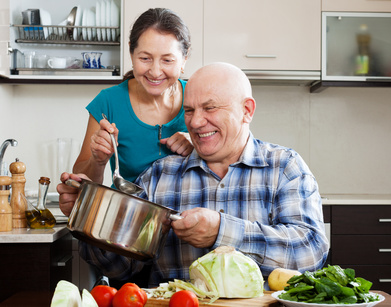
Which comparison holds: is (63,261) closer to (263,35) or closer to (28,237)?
(28,237)

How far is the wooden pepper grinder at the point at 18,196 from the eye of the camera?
2105 millimetres

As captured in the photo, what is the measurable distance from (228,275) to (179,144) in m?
0.72

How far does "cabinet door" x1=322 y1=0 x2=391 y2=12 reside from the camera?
→ 3141 mm

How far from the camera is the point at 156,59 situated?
5.58 feet

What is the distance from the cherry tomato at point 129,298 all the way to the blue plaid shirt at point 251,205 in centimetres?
41

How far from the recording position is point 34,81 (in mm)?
3121

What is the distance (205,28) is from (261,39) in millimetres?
329

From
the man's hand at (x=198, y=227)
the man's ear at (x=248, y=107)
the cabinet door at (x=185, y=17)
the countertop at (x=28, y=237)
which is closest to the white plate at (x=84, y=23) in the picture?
the cabinet door at (x=185, y=17)

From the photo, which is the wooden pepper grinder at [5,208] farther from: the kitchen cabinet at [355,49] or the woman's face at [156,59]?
the kitchen cabinet at [355,49]

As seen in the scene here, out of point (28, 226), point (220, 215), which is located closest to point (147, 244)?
point (220, 215)

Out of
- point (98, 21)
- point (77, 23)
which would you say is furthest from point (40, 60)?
point (98, 21)

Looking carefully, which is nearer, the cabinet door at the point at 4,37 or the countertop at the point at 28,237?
the countertop at the point at 28,237

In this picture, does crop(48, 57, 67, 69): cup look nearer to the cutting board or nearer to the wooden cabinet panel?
the wooden cabinet panel

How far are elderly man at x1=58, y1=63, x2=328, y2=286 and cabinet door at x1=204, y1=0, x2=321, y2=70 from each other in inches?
57.8
